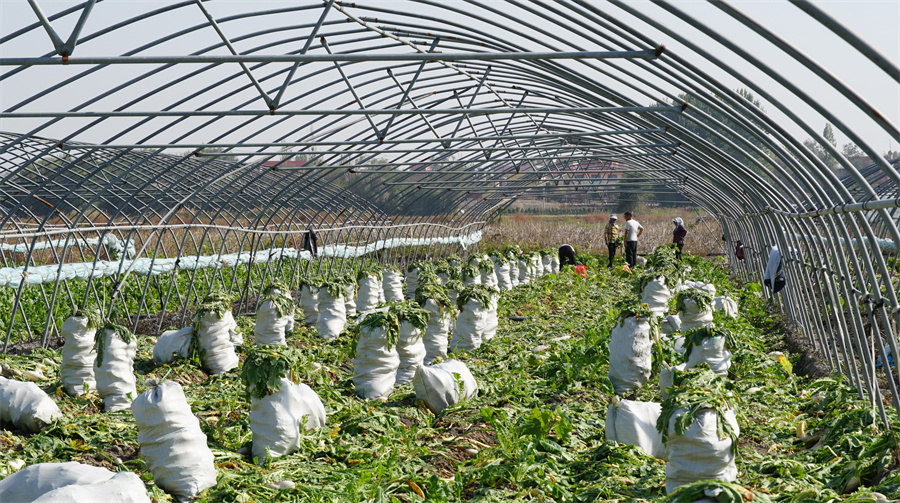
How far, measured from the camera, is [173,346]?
27.9 ft

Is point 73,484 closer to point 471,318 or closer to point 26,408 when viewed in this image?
point 26,408

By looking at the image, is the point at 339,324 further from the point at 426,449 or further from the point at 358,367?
the point at 426,449

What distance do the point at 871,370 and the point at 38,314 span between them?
11109mm

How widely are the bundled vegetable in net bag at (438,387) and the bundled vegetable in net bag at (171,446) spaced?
7.74 ft

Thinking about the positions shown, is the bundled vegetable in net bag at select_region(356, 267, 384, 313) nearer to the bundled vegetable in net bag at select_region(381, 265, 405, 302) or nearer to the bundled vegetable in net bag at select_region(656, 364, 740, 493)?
the bundled vegetable in net bag at select_region(381, 265, 405, 302)

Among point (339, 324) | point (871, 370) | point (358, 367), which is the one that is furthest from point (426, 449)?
point (339, 324)

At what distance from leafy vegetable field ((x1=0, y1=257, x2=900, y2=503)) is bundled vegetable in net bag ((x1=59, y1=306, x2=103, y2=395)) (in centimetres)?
18

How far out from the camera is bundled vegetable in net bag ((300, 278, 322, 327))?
38.2ft

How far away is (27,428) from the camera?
234 inches

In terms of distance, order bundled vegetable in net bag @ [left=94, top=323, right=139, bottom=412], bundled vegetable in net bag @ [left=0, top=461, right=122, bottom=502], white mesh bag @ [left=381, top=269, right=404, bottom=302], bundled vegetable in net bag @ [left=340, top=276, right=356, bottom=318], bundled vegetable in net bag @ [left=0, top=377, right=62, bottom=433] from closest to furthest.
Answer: bundled vegetable in net bag @ [left=0, top=461, right=122, bottom=502] < bundled vegetable in net bag @ [left=0, top=377, right=62, bottom=433] < bundled vegetable in net bag @ [left=94, top=323, right=139, bottom=412] < bundled vegetable in net bag @ [left=340, top=276, right=356, bottom=318] < white mesh bag @ [left=381, top=269, right=404, bottom=302]

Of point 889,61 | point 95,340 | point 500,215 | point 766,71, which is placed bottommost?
point 95,340

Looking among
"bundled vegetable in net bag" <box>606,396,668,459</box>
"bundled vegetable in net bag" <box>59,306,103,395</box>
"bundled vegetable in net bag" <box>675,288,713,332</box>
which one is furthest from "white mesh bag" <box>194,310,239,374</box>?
"bundled vegetable in net bag" <box>675,288,713,332</box>

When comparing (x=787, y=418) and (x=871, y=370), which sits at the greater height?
(x=871, y=370)

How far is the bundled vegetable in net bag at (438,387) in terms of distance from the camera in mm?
6836
